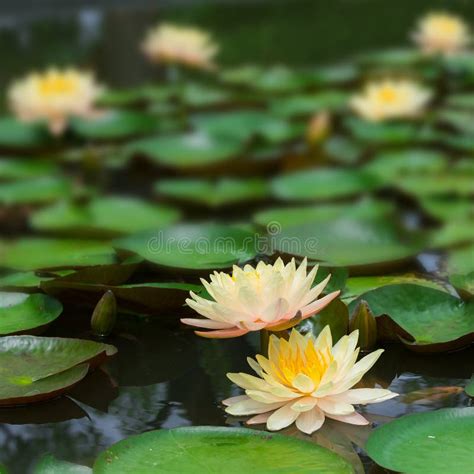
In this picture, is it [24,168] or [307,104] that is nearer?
[24,168]

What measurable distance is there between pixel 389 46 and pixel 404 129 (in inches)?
53.5

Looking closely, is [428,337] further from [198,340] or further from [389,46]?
[389,46]

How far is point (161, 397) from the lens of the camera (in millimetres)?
1168

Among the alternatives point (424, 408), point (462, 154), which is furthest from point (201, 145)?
point (424, 408)

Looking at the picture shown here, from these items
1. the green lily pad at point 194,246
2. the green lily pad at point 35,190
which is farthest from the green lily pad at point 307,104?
the green lily pad at point 194,246

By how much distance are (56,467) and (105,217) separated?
1119 mm


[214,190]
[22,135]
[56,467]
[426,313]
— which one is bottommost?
[56,467]

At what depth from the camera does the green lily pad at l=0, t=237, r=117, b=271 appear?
5.07ft

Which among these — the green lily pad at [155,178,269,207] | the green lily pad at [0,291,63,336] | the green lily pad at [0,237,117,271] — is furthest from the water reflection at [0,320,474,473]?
the green lily pad at [155,178,269,207]

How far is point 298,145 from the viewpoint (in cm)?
266

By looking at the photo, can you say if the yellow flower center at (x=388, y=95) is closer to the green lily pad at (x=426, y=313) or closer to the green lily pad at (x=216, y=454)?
the green lily pad at (x=426, y=313)

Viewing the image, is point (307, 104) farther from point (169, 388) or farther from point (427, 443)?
point (427, 443)

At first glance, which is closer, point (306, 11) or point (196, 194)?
point (196, 194)

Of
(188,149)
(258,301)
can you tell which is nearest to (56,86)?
(188,149)
